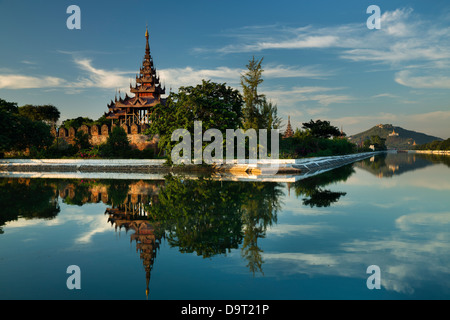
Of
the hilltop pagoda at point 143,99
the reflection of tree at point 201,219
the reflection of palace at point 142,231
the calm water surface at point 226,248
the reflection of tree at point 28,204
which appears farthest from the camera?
the hilltop pagoda at point 143,99

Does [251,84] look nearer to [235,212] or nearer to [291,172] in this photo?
[291,172]

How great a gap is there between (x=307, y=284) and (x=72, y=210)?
8477 millimetres

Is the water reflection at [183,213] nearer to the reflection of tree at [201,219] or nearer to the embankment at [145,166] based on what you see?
the reflection of tree at [201,219]

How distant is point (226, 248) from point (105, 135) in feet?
135

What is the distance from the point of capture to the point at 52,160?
32906 mm

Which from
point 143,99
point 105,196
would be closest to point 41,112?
point 143,99

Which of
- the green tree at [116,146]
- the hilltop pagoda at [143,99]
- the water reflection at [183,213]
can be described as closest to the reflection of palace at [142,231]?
the water reflection at [183,213]

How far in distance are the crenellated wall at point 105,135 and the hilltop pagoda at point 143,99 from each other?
7707 mm

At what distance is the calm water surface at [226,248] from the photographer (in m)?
4.55

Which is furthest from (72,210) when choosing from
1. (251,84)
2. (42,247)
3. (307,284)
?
(251,84)

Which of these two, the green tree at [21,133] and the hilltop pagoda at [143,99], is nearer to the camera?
the green tree at [21,133]

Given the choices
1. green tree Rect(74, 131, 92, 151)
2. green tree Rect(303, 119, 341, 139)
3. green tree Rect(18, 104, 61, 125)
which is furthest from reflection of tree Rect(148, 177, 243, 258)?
green tree Rect(18, 104, 61, 125)

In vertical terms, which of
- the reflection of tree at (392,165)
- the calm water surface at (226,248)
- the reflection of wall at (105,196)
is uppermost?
the reflection of tree at (392,165)

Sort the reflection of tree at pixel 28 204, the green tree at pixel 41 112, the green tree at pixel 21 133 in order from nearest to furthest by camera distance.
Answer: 1. the reflection of tree at pixel 28 204
2. the green tree at pixel 21 133
3. the green tree at pixel 41 112
